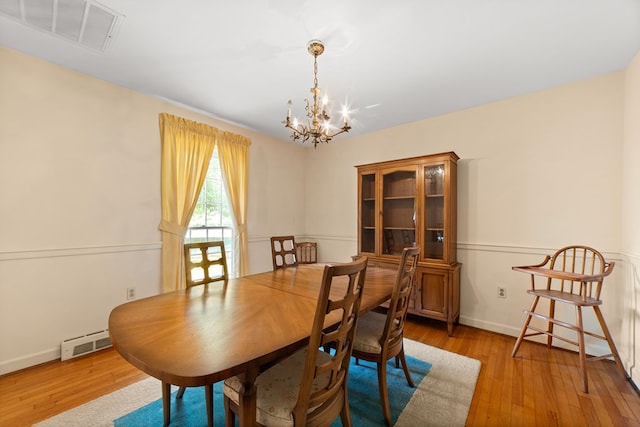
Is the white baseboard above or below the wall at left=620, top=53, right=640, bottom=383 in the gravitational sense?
below

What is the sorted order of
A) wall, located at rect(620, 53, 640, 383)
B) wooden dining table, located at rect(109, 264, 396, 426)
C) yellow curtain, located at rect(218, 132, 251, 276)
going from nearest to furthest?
wooden dining table, located at rect(109, 264, 396, 426) < wall, located at rect(620, 53, 640, 383) < yellow curtain, located at rect(218, 132, 251, 276)

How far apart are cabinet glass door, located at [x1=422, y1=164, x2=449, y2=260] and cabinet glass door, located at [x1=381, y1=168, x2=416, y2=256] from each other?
0.18 metres

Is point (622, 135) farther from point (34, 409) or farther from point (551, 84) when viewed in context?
point (34, 409)

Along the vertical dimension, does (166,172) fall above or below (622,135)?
below

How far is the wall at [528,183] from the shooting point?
236cm

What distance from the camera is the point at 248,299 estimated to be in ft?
Answer: 5.30

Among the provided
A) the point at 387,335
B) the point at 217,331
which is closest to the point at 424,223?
the point at 387,335

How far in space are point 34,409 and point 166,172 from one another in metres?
2.10

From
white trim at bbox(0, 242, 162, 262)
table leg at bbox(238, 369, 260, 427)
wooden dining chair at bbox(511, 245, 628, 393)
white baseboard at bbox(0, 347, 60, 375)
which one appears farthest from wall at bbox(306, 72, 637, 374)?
white baseboard at bbox(0, 347, 60, 375)

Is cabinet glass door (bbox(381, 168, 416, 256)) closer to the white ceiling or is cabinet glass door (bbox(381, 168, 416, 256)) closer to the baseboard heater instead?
the white ceiling

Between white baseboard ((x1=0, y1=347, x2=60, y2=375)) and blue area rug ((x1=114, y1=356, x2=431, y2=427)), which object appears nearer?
blue area rug ((x1=114, y1=356, x2=431, y2=427))

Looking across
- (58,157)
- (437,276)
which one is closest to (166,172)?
(58,157)

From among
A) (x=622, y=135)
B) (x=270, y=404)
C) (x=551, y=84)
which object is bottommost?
(x=270, y=404)

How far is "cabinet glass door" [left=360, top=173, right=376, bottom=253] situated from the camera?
3.60m
